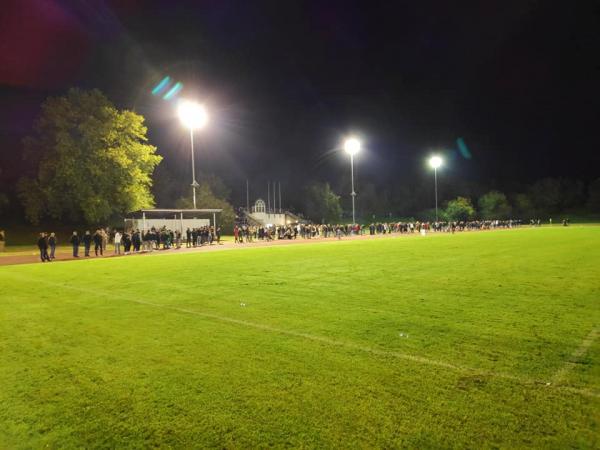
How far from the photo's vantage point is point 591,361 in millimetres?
4820

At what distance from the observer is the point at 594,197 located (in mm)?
118000

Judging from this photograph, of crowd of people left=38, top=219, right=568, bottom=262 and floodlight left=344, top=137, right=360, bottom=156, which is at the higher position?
floodlight left=344, top=137, right=360, bottom=156

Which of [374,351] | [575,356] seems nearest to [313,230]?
[374,351]

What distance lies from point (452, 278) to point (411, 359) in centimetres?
720

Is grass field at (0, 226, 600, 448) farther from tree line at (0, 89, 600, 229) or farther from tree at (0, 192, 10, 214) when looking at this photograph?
tree at (0, 192, 10, 214)

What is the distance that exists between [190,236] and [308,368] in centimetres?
3225

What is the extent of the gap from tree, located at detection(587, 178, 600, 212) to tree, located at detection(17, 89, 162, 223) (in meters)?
123

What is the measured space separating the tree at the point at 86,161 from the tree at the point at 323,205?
54067 millimetres

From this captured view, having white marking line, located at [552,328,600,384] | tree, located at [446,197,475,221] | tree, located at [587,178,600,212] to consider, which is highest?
tree, located at [587,178,600,212]

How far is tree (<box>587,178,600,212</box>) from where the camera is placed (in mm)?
116719

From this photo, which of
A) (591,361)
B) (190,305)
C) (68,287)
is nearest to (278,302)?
(190,305)

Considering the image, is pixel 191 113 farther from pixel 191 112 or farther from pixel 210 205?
pixel 210 205

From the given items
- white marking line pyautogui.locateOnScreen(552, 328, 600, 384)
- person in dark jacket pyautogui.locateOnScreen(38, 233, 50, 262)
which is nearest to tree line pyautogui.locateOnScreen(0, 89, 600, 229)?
person in dark jacket pyautogui.locateOnScreen(38, 233, 50, 262)

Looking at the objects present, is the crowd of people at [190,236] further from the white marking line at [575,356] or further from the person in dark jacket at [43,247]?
the white marking line at [575,356]
